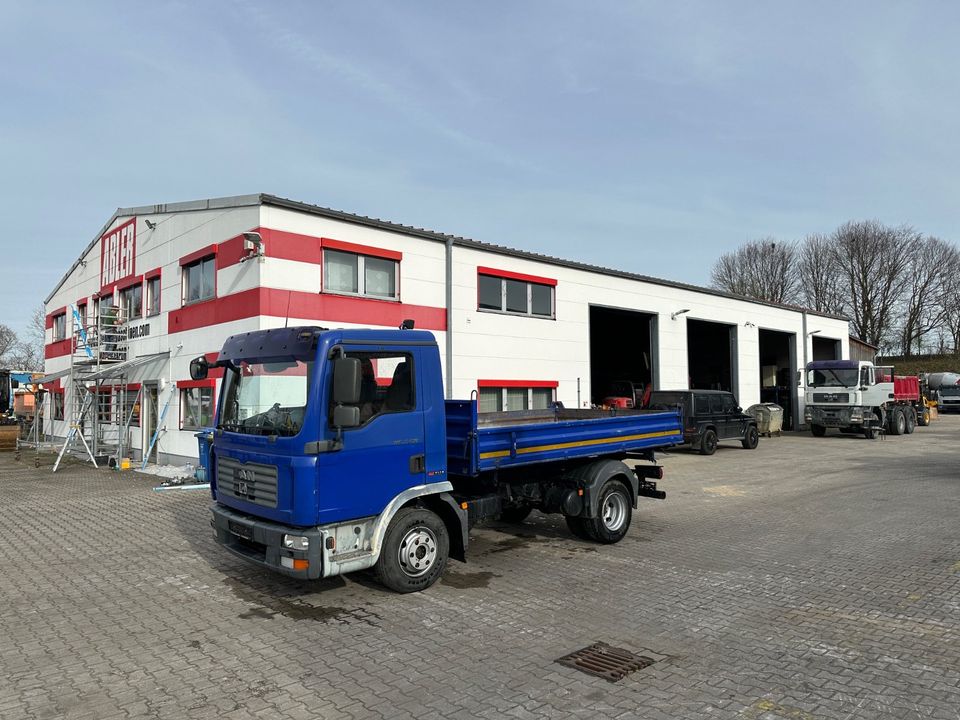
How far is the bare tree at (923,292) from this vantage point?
5222cm

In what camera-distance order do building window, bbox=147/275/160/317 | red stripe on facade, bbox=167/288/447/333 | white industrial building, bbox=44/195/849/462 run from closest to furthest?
red stripe on facade, bbox=167/288/447/333 < white industrial building, bbox=44/195/849/462 < building window, bbox=147/275/160/317

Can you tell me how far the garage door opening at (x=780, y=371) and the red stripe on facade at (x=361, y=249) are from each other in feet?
61.0

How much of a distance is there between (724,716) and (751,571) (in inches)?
131

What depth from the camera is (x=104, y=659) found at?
4.63 m

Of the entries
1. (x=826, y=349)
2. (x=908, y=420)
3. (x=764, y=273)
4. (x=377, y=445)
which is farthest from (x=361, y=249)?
(x=764, y=273)

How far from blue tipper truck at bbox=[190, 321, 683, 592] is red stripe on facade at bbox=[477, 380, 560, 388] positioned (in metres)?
9.42

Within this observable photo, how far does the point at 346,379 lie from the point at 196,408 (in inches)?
450

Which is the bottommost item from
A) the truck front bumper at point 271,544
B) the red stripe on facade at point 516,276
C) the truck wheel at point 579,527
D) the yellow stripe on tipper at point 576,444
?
the truck wheel at point 579,527

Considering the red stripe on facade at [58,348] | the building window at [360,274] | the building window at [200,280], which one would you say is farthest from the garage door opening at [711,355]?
the red stripe on facade at [58,348]

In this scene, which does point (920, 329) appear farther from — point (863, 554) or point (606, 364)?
point (863, 554)

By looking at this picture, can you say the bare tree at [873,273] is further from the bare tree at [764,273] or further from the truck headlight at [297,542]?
the truck headlight at [297,542]

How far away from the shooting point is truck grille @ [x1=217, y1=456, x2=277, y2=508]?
5461 mm

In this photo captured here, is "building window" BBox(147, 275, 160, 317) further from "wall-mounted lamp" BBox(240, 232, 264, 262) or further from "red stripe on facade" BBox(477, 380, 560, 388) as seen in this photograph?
"red stripe on facade" BBox(477, 380, 560, 388)

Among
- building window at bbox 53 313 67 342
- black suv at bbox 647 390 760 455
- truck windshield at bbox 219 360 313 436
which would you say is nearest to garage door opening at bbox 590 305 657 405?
black suv at bbox 647 390 760 455
